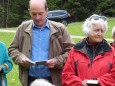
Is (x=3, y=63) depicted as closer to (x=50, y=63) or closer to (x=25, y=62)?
(x=25, y=62)

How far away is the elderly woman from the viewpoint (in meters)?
4.61

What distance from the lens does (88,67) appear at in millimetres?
4645

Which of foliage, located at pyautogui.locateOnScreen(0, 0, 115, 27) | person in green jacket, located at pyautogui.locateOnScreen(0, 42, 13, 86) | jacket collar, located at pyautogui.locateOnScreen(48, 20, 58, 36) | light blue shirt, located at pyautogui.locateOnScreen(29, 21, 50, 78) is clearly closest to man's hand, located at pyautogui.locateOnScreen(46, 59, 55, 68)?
light blue shirt, located at pyautogui.locateOnScreen(29, 21, 50, 78)

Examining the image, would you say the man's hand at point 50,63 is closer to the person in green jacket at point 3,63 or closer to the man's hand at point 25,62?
the man's hand at point 25,62

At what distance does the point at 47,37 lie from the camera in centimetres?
505

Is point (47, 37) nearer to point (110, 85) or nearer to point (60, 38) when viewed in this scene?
point (60, 38)

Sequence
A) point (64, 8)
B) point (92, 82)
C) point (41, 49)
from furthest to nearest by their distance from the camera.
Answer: point (64, 8) < point (41, 49) < point (92, 82)

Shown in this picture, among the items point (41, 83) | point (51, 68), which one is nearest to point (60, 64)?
point (51, 68)

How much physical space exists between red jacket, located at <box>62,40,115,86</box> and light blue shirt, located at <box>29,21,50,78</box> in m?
0.34

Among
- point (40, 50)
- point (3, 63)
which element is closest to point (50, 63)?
point (40, 50)

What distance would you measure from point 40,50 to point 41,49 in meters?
0.02

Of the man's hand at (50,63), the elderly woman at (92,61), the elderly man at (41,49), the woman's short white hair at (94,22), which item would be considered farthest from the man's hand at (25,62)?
the woman's short white hair at (94,22)

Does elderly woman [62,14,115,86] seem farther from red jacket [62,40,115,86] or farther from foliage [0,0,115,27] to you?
foliage [0,0,115,27]

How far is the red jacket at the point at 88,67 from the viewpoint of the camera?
461 cm
